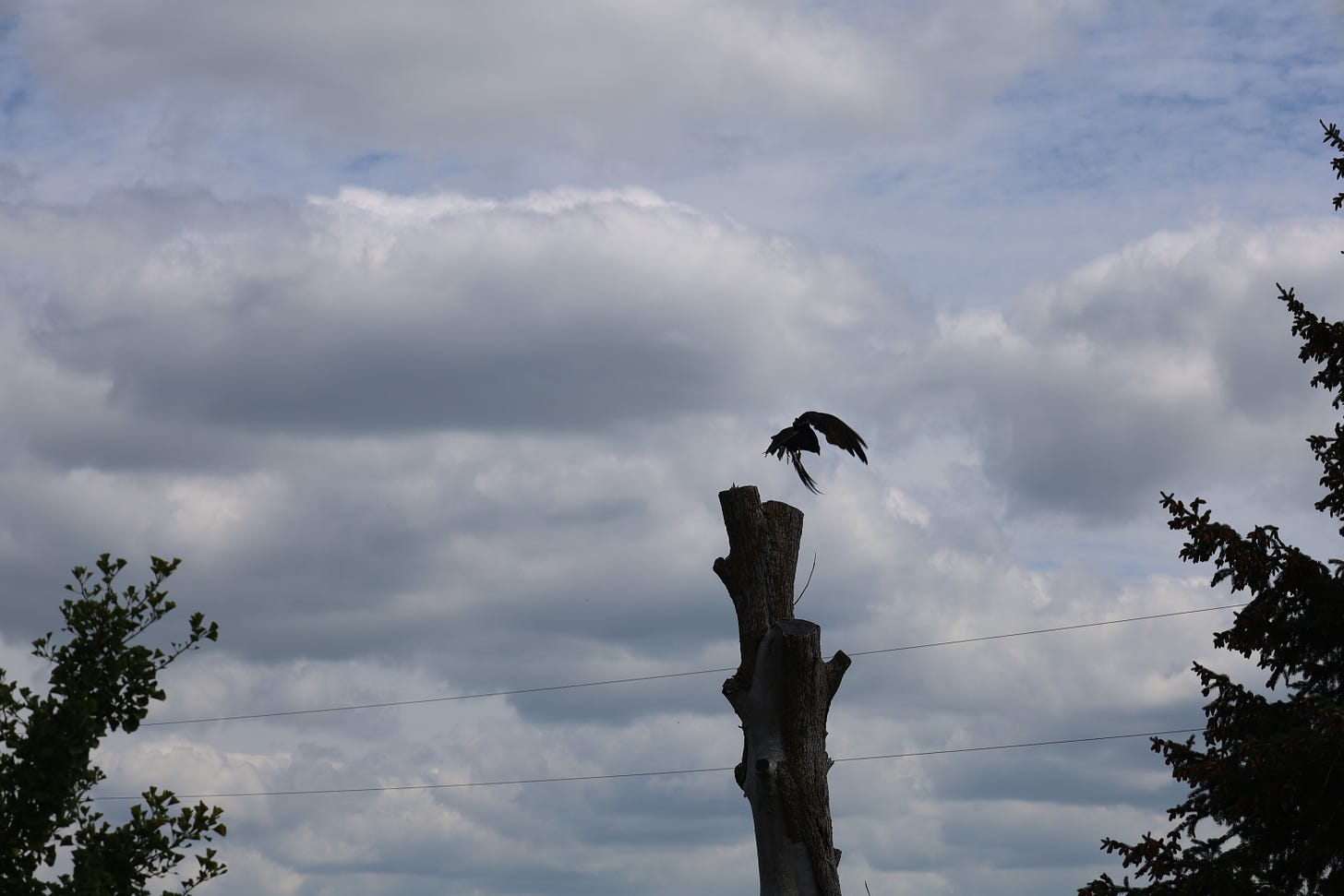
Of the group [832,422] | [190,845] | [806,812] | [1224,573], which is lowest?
[190,845]

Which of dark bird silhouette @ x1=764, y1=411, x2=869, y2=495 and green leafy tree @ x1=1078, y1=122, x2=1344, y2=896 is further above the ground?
dark bird silhouette @ x1=764, y1=411, x2=869, y2=495

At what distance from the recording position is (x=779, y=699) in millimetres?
10547

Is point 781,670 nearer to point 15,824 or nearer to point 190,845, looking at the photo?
point 190,845

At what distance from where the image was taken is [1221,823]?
1249cm

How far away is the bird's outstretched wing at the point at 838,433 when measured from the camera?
38.8 ft

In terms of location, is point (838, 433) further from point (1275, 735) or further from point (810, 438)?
point (1275, 735)

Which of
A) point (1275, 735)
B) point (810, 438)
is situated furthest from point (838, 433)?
point (1275, 735)

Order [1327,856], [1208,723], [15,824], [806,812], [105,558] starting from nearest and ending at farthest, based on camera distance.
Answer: [15,824], [105,558], [806,812], [1327,856], [1208,723]

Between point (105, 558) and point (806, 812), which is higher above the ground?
point (105, 558)

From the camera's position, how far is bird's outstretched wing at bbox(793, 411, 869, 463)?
38.8 ft

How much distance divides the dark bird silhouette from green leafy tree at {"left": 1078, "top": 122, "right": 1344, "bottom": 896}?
8.39 feet

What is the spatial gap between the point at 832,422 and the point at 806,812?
10.6ft

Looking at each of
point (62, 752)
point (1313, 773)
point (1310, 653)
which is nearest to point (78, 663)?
point (62, 752)

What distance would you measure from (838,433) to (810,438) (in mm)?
243
